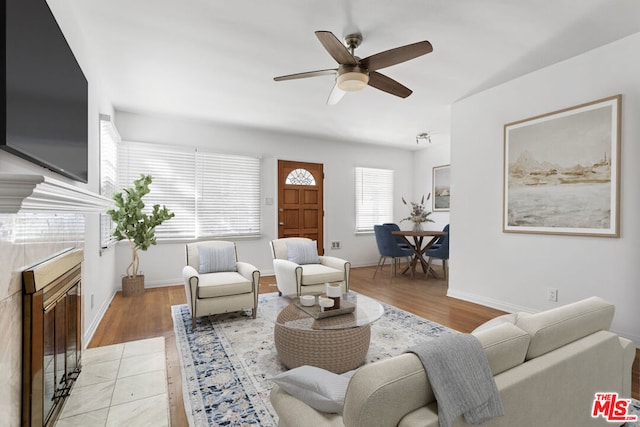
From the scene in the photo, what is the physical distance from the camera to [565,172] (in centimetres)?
313

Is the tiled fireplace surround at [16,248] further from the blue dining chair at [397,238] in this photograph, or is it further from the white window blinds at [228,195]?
the blue dining chair at [397,238]

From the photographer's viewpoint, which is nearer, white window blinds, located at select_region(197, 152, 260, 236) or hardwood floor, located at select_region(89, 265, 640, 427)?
hardwood floor, located at select_region(89, 265, 640, 427)

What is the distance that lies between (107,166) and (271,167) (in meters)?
2.58

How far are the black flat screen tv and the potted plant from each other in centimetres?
214

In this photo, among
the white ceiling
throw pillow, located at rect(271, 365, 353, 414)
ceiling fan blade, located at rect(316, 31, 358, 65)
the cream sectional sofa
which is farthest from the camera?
the white ceiling

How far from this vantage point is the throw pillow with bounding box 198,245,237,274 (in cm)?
370

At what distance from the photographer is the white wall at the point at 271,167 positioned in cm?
484

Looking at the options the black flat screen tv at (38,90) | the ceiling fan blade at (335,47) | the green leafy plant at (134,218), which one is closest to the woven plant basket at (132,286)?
the green leafy plant at (134,218)

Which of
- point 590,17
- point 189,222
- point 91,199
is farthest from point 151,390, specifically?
point 590,17

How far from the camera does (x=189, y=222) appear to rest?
16.7 feet

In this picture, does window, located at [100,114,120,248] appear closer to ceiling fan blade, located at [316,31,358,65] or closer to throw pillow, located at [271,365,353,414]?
ceiling fan blade, located at [316,31,358,65]

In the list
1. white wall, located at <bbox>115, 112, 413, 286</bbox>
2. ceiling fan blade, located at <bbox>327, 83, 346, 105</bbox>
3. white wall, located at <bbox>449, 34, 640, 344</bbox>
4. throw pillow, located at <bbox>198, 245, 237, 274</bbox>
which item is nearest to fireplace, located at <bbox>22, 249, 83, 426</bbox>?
throw pillow, located at <bbox>198, 245, 237, 274</bbox>

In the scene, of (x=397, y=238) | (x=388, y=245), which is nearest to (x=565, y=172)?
(x=388, y=245)

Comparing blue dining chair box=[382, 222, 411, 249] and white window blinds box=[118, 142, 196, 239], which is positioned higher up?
white window blinds box=[118, 142, 196, 239]
